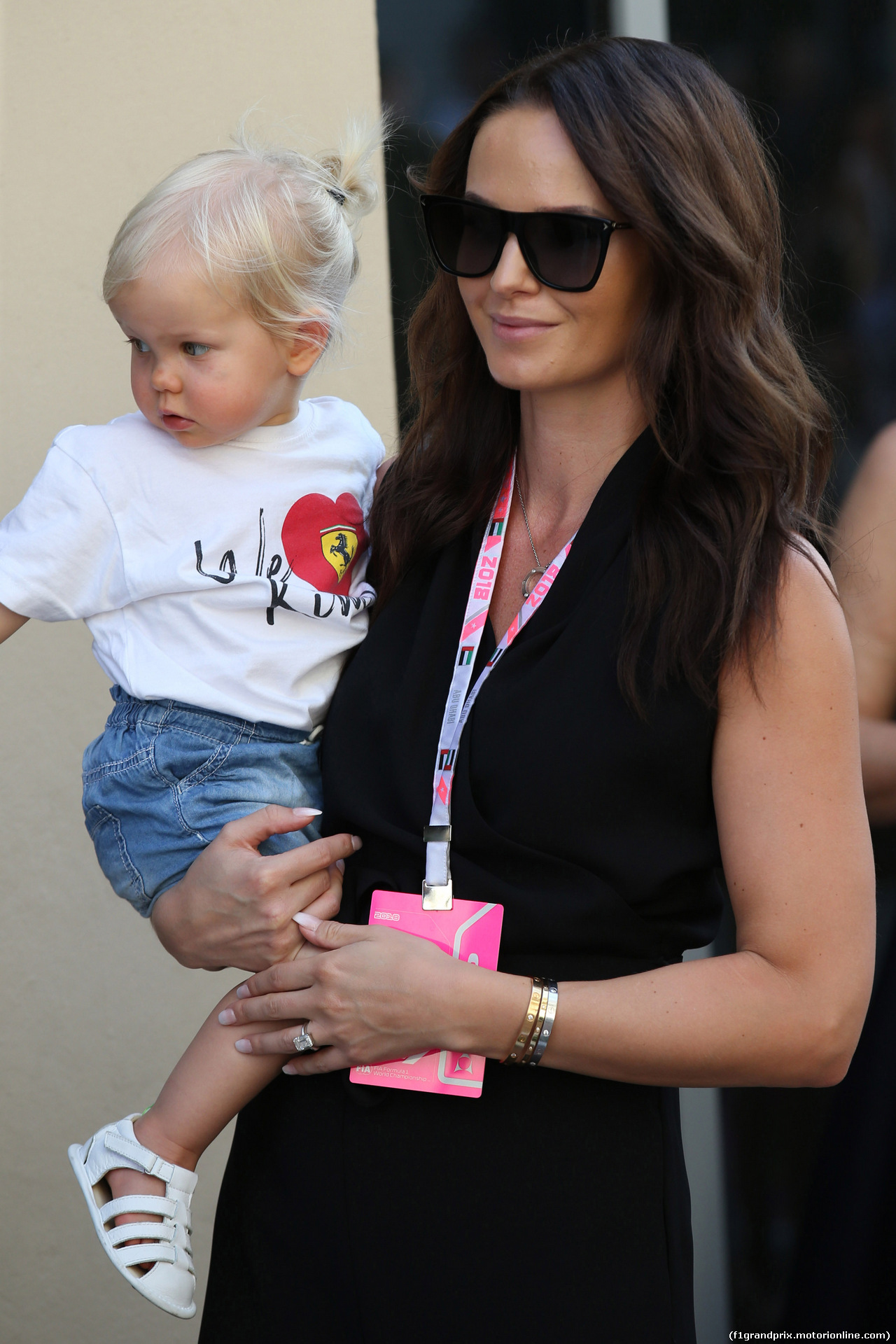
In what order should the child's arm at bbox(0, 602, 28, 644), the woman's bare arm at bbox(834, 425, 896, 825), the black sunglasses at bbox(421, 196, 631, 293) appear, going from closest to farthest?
the black sunglasses at bbox(421, 196, 631, 293) → the child's arm at bbox(0, 602, 28, 644) → the woman's bare arm at bbox(834, 425, 896, 825)

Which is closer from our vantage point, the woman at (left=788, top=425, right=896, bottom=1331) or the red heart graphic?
the red heart graphic

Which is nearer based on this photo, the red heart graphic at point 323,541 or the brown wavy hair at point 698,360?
the brown wavy hair at point 698,360

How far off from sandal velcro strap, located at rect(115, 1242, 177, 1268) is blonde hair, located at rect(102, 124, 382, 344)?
138 centimetres

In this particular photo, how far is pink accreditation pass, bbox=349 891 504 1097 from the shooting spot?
1595 millimetres

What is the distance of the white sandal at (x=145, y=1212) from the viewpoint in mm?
1702

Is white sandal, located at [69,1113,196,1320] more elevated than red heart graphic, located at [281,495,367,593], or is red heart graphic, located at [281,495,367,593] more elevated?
red heart graphic, located at [281,495,367,593]

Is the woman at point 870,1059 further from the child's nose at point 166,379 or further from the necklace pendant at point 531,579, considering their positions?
the child's nose at point 166,379

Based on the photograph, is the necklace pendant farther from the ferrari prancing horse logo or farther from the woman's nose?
the woman's nose

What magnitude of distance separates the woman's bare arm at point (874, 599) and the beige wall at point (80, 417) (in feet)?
4.61

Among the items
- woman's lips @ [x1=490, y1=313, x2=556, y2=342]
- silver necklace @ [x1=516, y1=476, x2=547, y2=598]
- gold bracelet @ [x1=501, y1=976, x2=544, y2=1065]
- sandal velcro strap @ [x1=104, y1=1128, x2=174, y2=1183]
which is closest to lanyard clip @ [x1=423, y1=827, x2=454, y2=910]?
gold bracelet @ [x1=501, y1=976, x2=544, y2=1065]

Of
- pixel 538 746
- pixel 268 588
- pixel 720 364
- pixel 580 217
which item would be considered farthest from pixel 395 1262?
pixel 580 217

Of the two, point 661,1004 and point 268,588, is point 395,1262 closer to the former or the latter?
point 661,1004

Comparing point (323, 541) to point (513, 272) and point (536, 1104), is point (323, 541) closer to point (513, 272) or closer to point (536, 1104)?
point (513, 272)

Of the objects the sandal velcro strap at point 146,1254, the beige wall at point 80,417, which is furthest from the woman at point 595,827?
the beige wall at point 80,417
